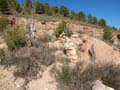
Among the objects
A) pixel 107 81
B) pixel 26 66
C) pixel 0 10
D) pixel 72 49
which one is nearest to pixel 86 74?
pixel 107 81

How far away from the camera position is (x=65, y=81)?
20.1 feet

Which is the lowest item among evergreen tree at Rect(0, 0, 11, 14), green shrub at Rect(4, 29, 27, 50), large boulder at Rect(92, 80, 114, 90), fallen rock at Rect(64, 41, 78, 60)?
Result: large boulder at Rect(92, 80, 114, 90)

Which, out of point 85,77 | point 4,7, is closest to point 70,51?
point 85,77

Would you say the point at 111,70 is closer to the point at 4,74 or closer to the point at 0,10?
the point at 4,74

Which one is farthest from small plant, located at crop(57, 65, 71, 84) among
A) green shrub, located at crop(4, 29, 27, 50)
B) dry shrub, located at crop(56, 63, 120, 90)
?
green shrub, located at crop(4, 29, 27, 50)

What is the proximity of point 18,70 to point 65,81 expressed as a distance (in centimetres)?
181

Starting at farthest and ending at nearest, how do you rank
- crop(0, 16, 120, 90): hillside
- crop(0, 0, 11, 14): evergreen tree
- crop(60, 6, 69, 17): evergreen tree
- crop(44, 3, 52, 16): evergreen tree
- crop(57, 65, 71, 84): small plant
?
crop(60, 6, 69, 17): evergreen tree → crop(44, 3, 52, 16): evergreen tree → crop(0, 0, 11, 14): evergreen tree → crop(0, 16, 120, 90): hillside → crop(57, 65, 71, 84): small plant

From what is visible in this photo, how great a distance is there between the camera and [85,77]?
612 centimetres

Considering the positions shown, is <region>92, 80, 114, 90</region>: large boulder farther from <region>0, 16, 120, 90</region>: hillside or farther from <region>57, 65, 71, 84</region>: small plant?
<region>0, 16, 120, 90</region>: hillside

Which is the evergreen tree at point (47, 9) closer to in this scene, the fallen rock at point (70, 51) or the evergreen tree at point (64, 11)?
the evergreen tree at point (64, 11)

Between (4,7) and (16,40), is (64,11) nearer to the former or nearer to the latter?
(4,7)

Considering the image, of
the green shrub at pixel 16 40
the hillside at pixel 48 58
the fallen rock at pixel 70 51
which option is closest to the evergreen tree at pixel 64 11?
the hillside at pixel 48 58

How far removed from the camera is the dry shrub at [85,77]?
588cm

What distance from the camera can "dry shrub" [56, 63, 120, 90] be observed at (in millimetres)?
5878
